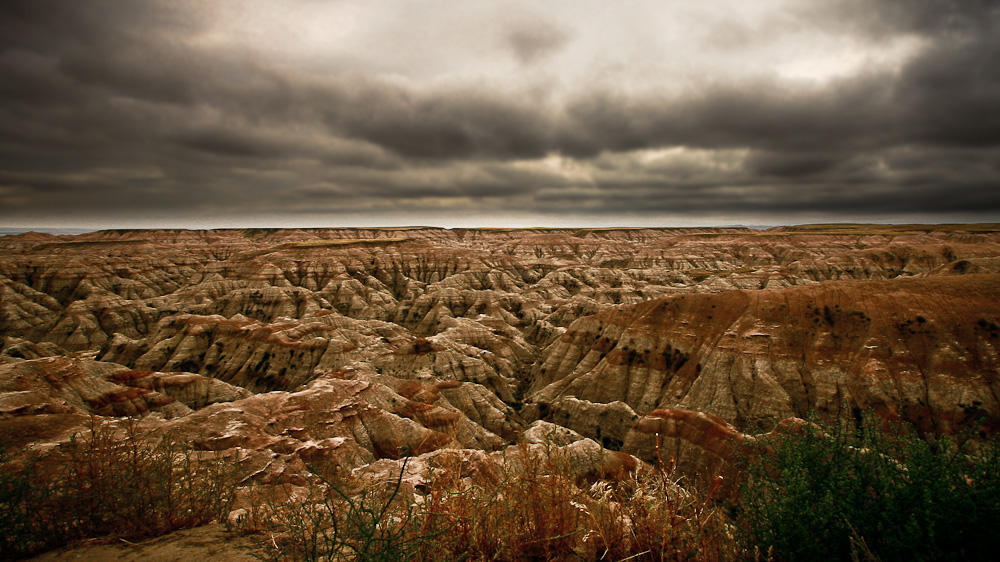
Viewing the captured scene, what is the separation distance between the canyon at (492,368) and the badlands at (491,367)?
0.67ft

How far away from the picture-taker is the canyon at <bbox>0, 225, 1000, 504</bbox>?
25.9 metres

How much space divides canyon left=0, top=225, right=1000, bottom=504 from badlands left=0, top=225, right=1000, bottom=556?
8.1 inches

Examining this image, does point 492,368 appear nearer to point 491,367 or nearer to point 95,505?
point 491,367

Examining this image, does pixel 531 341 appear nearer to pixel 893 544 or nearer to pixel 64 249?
pixel 893 544

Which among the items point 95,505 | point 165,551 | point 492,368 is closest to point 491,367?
point 492,368

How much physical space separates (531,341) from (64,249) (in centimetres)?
20238

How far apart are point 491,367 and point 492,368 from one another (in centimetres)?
31

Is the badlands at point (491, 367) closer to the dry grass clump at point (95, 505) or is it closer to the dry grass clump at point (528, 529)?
the dry grass clump at point (528, 529)

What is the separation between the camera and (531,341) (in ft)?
248

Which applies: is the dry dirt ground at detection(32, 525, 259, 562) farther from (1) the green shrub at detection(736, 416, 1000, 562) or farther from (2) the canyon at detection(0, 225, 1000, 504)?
(1) the green shrub at detection(736, 416, 1000, 562)

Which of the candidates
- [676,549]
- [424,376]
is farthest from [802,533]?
[424,376]

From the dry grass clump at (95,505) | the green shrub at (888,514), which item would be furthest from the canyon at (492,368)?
the dry grass clump at (95,505)

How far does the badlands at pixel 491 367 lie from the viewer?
1032 inches

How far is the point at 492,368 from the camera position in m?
57.4
